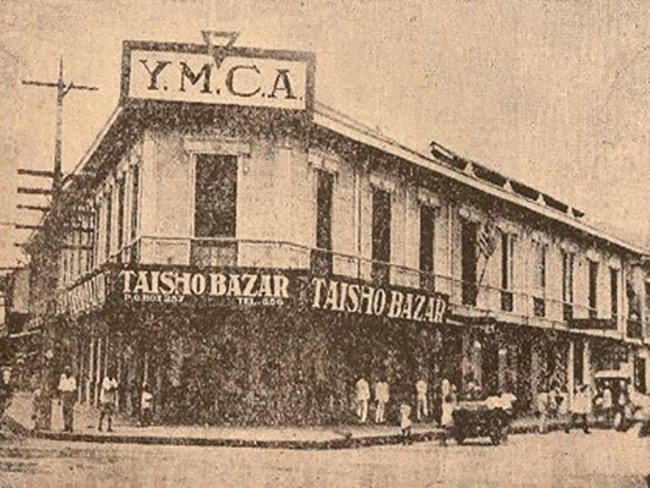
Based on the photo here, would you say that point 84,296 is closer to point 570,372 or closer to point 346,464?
point 346,464

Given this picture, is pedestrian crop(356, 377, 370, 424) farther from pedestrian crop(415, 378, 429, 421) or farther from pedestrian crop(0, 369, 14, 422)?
pedestrian crop(0, 369, 14, 422)

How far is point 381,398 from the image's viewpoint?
4.87 metres

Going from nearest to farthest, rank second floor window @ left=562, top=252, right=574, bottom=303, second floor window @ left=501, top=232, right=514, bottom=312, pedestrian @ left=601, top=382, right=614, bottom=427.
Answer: pedestrian @ left=601, top=382, right=614, bottom=427 < second floor window @ left=501, top=232, right=514, bottom=312 < second floor window @ left=562, top=252, right=574, bottom=303

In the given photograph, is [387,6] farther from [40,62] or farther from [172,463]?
[172,463]

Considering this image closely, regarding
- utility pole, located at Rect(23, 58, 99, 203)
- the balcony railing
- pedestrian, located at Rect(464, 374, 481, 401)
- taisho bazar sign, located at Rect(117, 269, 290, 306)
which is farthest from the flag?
utility pole, located at Rect(23, 58, 99, 203)

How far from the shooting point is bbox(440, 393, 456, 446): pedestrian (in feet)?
16.1

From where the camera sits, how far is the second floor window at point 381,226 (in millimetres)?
4957

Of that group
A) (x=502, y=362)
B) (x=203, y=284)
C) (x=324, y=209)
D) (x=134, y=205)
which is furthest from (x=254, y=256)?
(x=502, y=362)

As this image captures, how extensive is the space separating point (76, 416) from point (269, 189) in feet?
3.73

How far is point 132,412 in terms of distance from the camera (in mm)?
4703

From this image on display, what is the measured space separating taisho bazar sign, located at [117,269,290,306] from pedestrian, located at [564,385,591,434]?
4.40ft

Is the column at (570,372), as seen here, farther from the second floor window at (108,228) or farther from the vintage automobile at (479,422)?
the second floor window at (108,228)

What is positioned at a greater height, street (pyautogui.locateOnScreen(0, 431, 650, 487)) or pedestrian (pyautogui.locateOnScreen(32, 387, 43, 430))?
pedestrian (pyautogui.locateOnScreen(32, 387, 43, 430))

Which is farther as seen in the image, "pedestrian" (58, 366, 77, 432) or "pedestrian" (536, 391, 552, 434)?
"pedestrian" (536, 391, 552, 434)
